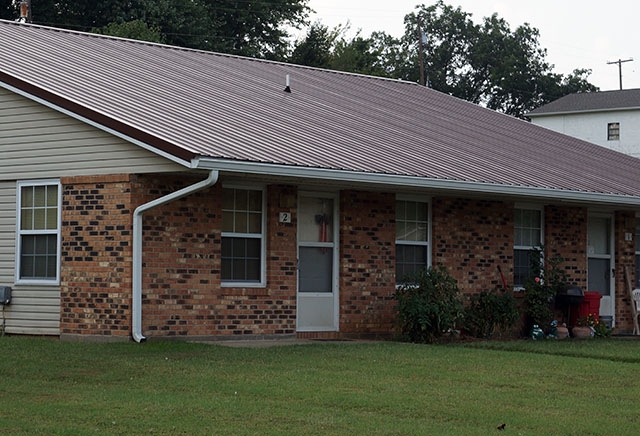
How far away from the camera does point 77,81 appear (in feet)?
57.2

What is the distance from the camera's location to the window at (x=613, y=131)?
57.0 meters

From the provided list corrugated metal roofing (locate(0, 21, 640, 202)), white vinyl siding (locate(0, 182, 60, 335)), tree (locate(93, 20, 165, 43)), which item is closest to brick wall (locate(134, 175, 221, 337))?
corrugated metal roofing (locate(0, 21, 640, 202))

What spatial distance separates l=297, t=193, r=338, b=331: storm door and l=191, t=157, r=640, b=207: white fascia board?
1.63 metres

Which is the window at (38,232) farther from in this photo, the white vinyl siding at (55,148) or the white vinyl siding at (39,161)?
the white vinyl siding at (55,148)

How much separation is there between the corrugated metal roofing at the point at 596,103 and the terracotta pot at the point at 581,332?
37542 mm

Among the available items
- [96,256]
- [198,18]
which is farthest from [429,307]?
[198,18]

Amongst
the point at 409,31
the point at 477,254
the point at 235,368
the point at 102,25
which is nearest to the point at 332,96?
the point at 477,254

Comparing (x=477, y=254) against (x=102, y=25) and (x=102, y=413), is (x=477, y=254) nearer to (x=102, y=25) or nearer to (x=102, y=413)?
(x=102, y=413)

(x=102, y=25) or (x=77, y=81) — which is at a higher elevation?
(x=102, y=25)

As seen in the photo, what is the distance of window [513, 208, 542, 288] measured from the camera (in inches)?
817

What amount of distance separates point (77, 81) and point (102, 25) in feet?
81.8

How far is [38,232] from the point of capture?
16.9 meters

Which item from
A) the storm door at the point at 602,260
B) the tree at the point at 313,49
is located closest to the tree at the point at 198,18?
the tree at the point at 313,49

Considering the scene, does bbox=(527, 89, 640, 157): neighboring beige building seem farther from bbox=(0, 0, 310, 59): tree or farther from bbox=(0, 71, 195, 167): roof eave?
bbox=(0, 71, 195, 167): roof eave
